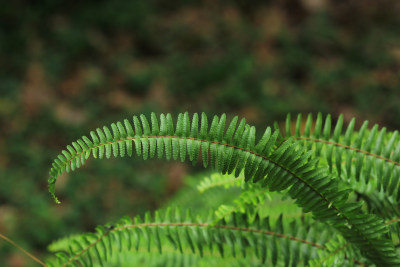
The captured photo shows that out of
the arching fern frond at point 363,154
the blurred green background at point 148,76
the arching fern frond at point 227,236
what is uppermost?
the blurred green background at point 148,76

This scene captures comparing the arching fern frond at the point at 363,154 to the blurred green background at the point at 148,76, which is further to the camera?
the blurred green background at the point at 148,76

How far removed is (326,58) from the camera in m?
5.34

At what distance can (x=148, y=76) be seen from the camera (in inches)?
205

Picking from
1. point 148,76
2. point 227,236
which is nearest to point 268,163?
→ point 227,236

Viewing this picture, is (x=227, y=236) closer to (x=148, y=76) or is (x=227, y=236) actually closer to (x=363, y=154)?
(x=363, y=154)

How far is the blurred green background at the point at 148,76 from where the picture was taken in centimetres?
426

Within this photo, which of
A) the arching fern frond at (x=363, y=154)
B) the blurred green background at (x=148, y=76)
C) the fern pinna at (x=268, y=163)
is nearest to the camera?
the fern pinna at (x=268, y=163)

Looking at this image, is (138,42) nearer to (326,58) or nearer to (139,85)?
(139,85)

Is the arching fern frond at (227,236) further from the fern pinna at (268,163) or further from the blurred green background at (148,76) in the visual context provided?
the blurred green background at (148,76)

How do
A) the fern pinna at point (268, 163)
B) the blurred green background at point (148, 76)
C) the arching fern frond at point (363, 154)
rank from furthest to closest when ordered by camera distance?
the blurred green background at point (148, 76)
the arching fern frond at point (363, 154)
the fern pinna at point (268, 163)

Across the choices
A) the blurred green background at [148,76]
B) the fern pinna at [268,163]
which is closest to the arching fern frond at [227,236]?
the fern pinna at [268,163]

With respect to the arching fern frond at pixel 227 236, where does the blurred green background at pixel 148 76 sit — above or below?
above

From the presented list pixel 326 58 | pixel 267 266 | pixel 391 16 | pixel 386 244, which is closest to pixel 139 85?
pixel 326 58

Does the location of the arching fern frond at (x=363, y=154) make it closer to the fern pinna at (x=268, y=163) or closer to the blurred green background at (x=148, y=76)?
the fern pinna at (x=268, y=163)
